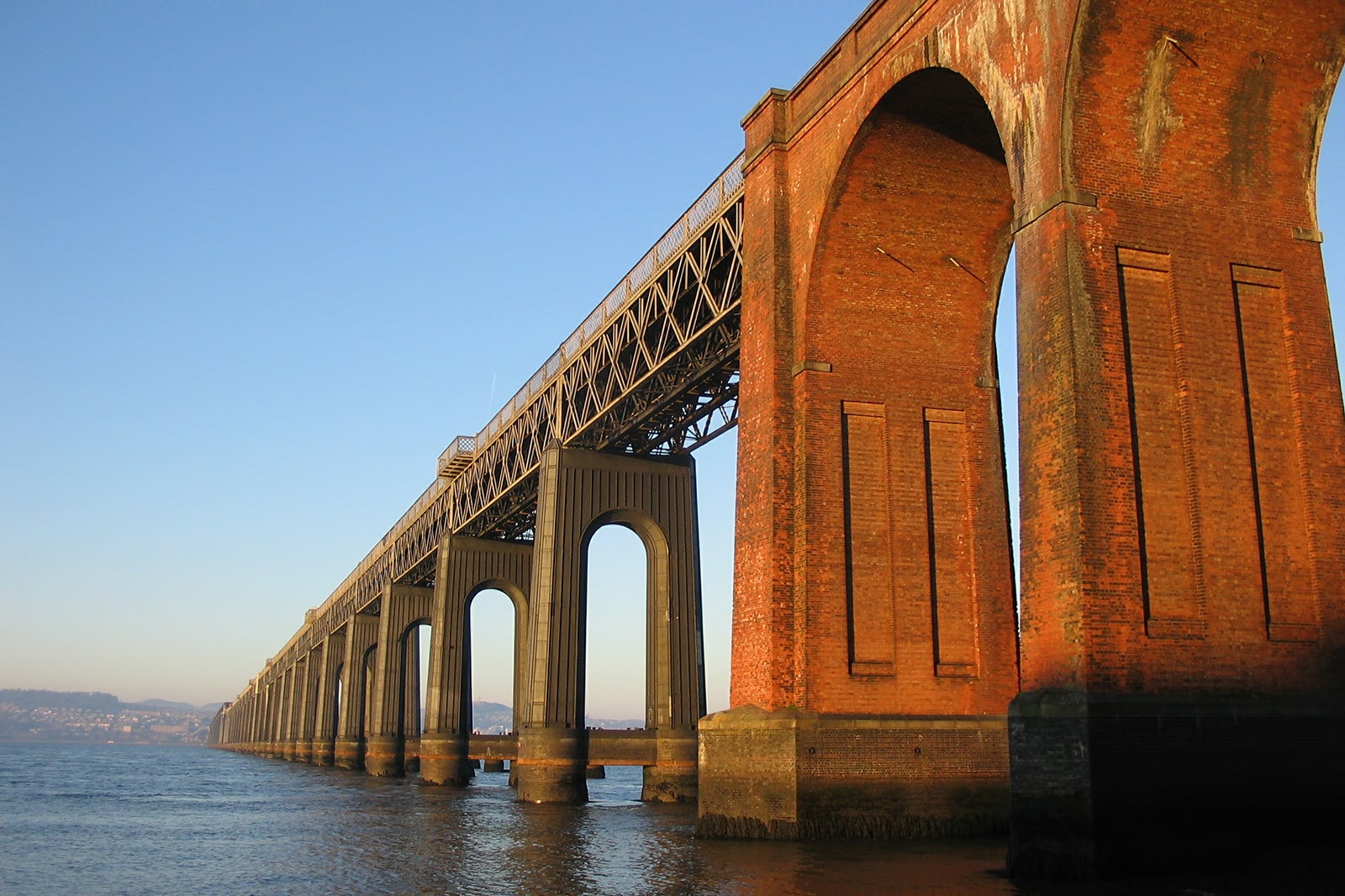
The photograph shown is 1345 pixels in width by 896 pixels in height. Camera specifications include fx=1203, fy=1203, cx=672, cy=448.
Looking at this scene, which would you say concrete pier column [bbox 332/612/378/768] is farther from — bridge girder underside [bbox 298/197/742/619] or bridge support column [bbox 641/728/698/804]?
bridge support column [bbox 641/728/698/804]

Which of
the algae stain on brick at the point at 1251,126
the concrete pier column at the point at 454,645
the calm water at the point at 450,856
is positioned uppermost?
the algae stain on brick at the point at 1251,126

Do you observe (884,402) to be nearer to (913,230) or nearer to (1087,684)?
(913,230)

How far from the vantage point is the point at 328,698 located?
79375mm

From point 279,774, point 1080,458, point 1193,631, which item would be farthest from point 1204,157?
point 279,774

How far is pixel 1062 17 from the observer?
13211 mm

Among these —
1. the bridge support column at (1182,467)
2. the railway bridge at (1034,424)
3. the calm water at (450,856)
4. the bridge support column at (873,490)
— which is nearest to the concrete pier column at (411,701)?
the calm water at (450,856)

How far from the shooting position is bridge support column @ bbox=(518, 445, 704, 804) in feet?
104

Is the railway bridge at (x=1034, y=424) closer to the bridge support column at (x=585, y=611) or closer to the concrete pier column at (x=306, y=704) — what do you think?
the bridge support column at (x=585, y=611)

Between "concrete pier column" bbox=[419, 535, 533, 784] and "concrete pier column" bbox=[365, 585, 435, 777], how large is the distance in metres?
10.9

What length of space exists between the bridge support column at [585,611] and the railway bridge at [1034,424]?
4.82m

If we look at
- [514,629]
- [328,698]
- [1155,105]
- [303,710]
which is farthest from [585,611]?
[303,710]

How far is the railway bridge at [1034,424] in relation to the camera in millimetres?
12141

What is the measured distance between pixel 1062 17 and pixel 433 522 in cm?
4042

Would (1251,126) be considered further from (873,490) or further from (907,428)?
(873,490)
